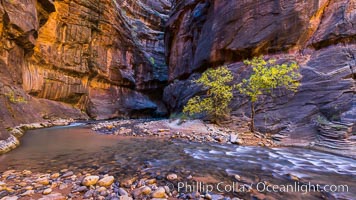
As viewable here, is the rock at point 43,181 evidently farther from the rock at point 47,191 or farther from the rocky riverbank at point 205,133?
the rocky riverbank at point 205,133

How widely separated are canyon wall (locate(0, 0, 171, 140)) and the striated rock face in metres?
13.5

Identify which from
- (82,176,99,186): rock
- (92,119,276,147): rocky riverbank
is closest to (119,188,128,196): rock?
(82,176,99,186): rock

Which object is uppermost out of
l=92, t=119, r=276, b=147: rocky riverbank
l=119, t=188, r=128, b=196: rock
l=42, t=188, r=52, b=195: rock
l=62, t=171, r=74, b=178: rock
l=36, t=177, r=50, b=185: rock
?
l=42, t=188, r=52, b=195: rock

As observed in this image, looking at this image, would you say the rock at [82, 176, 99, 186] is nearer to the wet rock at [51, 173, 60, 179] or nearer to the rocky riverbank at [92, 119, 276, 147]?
the wet rock at [51, 173, 60, 179]

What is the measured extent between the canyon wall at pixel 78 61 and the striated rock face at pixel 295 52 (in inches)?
530

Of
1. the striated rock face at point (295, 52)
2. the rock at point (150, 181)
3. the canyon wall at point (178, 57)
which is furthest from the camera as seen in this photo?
the canyon wall at point (178, 57)

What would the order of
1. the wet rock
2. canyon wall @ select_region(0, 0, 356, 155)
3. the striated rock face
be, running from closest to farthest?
the wet rock → the striated rock face → canyon wall @ select_region(0, 0, 356, 155)

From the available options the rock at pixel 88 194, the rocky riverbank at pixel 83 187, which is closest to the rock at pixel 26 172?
the rocky riverbank at pixel 83 187

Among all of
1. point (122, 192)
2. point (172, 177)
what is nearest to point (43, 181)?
point (122, 192)

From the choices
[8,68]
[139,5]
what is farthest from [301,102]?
[139,5]

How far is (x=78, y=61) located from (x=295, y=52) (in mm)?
26910

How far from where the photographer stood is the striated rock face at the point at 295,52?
9.08 meters

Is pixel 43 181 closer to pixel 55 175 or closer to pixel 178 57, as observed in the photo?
pixel 55 175

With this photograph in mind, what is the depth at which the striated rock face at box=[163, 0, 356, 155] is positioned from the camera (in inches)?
357
